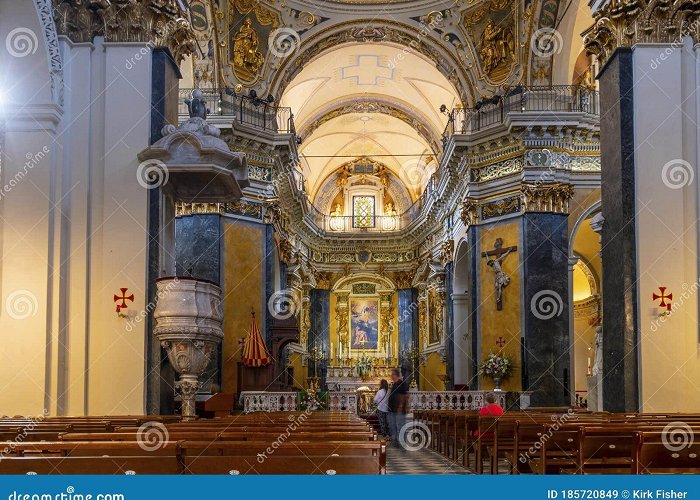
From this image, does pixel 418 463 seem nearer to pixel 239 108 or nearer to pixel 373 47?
pixel 239 108

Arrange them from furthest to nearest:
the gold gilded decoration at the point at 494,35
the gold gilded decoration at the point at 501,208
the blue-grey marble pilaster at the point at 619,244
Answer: the gold gilded decoration at the point at 494,35 < the gold gilded decoration at the point at 501,208 < the blue-grey marble pilaster at the point at 619,244

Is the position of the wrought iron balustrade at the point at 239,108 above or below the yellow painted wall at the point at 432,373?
above

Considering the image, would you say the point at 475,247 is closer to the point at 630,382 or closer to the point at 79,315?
the point at 630,382

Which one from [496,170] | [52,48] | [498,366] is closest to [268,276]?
[498,366]

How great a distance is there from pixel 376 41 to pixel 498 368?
9485mm

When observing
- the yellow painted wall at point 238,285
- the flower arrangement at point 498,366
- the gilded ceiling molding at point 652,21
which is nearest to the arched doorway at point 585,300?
the flower arrangement at point 498,366

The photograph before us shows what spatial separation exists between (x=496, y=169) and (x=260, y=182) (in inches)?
215

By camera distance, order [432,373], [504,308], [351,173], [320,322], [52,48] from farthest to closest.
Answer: [351,173] < [320,322] < [432,373] < [504,308] < [52,48]

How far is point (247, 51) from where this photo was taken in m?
22.1

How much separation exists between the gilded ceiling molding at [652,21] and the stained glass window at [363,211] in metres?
24.2

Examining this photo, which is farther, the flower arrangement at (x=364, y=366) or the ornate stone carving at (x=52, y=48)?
the flower arrangement at (x=364, y=366)

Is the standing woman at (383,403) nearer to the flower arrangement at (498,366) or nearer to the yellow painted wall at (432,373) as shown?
the flower arrangement at (498,366)

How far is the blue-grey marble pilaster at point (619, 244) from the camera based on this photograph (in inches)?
422

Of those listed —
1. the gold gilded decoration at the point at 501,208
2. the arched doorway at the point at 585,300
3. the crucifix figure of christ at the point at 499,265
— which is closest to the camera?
the crucifix figure of christ at the point at 499,265
